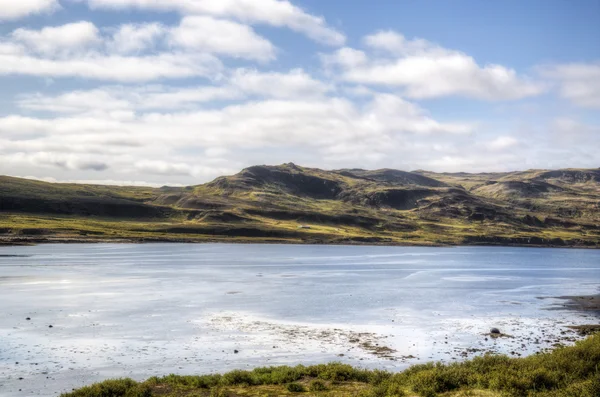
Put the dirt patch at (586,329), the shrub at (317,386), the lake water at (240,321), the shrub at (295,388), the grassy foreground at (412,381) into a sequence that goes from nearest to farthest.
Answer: the grassy foreground at (412,381)
the shrub at (295,388)
the shrub at (317,386)
the lake water at (240,321)
the dirt patch at (586,329)

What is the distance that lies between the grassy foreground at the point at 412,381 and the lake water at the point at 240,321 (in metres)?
4.96

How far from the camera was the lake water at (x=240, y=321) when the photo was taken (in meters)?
35.6

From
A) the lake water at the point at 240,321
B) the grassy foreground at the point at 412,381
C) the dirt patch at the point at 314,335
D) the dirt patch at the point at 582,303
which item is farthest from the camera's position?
the dirt patch at the point at 582,303

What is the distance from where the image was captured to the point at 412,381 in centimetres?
2661

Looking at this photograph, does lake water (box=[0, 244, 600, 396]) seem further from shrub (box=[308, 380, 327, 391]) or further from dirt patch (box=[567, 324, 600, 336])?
shrub (box=[308, 380, 327, 391])

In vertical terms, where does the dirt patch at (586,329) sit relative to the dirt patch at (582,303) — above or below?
above

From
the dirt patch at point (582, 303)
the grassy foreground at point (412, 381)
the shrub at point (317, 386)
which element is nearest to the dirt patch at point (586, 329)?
the dirt patch at point (582, 303)

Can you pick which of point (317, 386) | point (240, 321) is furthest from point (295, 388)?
point (240, 321)

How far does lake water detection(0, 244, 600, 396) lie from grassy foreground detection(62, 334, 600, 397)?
496cm

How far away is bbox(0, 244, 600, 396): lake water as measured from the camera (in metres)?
35.6

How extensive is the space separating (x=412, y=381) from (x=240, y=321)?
27.2 meters

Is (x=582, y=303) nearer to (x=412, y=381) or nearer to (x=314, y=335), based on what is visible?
(x=314, y=335)

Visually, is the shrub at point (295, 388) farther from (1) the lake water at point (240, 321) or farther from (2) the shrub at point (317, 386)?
(1) the lake water at point (240, 321)

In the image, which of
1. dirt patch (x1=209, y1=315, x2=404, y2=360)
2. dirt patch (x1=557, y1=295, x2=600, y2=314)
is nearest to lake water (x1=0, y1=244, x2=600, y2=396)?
dirt patch (x1=209, y1=315, x2=404, y2=360)
